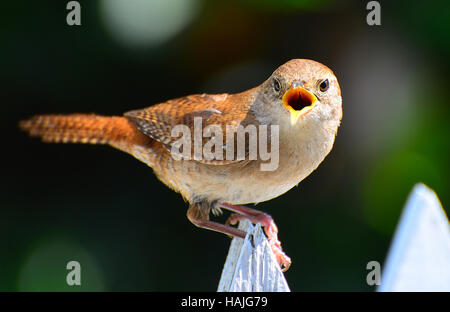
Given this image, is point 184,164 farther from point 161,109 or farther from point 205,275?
point 205,275

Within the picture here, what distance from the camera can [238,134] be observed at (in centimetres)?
302

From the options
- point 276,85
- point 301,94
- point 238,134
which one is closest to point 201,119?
point 238,134

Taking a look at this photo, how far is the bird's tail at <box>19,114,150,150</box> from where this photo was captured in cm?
347

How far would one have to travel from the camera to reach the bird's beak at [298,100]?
2.73m

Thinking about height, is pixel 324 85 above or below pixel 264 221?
above

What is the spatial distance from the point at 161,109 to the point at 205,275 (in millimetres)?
1552

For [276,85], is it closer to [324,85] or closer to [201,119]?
[324,85]

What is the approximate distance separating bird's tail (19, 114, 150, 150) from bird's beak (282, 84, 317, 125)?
1.02 m

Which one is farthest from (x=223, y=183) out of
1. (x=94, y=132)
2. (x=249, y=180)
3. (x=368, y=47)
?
(x=368, y=47)

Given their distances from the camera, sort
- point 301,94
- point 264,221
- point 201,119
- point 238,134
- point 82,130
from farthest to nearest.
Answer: point 82,130, point 201,119, point 264,221, point 238,134, point 301,94

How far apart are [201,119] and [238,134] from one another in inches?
12.4

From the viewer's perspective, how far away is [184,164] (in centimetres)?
313

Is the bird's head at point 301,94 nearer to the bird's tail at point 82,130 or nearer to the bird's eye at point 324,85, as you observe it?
the bird's eye at point 324,85

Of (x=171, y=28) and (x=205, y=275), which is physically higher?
(x=171, y=28)
